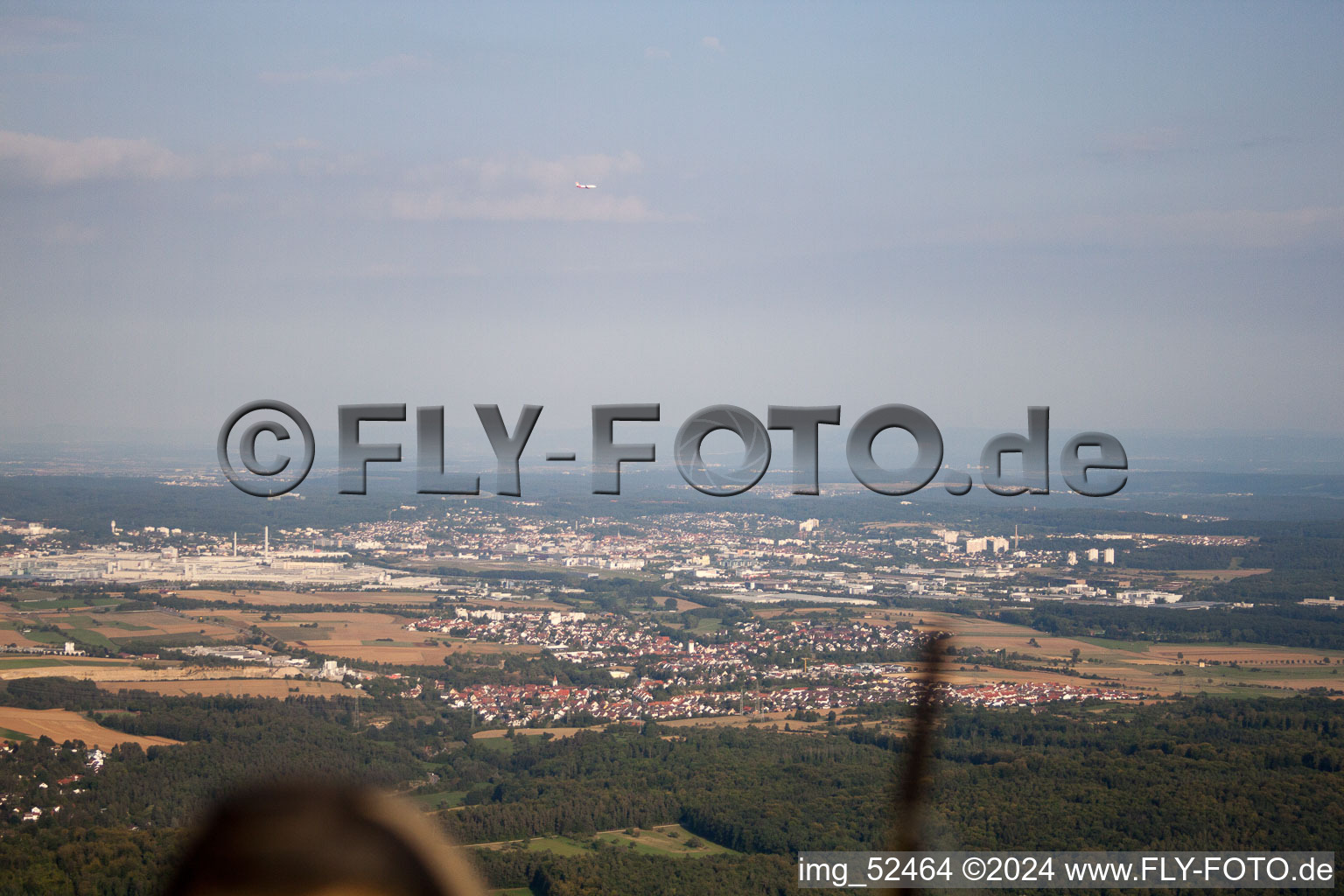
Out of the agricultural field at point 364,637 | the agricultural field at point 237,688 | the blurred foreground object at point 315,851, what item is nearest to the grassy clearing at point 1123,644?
the agricultural field at point 364,637

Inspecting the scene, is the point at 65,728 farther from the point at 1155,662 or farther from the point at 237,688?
the point at 1155,662

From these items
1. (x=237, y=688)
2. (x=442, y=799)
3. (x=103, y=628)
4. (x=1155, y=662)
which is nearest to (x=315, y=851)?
(x=442, y=799)

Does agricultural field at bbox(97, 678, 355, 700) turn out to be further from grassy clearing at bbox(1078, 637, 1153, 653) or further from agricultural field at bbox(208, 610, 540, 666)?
grassy clearing at bbox(1078, 637, 1153, 653)

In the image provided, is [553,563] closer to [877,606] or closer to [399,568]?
[399,568]

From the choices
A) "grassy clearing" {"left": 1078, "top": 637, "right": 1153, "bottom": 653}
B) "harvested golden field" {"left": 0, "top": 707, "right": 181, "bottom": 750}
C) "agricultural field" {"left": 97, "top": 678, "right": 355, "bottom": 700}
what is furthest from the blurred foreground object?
"grassy clearing" {"left": 1078, "top": 637, "right": 1153, "bottom": 653}

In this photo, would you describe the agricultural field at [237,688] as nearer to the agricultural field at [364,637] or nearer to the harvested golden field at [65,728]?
the harvested golden field at [65,728]
